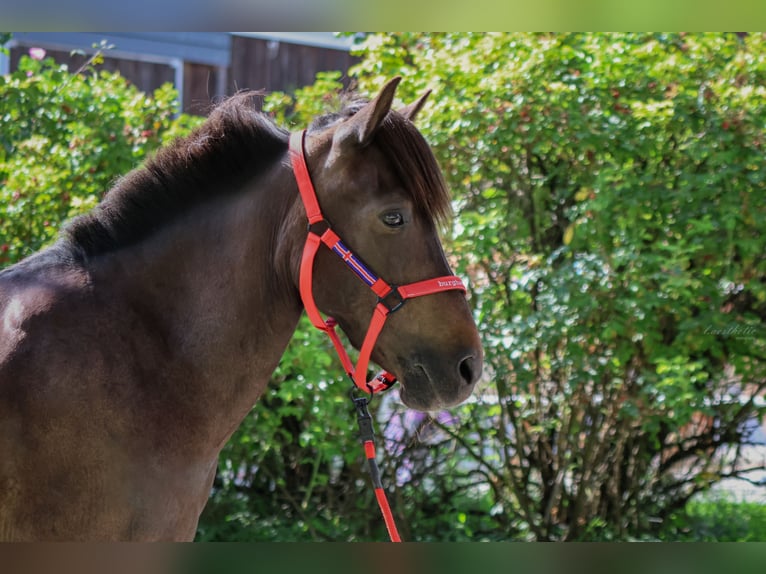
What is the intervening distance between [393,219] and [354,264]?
0.15 metres

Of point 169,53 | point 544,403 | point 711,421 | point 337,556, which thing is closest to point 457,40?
point 544,403

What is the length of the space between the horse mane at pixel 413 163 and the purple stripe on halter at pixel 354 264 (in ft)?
0.66

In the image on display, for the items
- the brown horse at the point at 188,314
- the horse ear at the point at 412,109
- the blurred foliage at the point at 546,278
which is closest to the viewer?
the brown horse at the point at 188,314

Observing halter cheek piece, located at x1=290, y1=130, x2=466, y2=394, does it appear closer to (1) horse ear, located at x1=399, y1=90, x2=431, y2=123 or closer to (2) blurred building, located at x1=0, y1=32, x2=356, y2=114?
(1) horse ear, located at x1=399, y1=90, x2=431, y2=123

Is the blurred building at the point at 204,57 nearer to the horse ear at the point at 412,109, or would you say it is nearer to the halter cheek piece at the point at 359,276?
the horse ear at the point at 412,109

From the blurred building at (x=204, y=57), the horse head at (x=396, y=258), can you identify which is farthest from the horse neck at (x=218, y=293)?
the blurred building at (x=204, y=57)

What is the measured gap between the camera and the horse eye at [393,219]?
2.05 meters

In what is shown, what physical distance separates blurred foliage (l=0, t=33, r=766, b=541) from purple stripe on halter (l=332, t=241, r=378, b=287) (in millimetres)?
2286

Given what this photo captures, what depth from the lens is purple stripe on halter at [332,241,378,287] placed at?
6.67ft

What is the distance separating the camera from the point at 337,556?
1.44m

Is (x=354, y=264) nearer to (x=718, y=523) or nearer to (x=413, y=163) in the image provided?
(x=413, y=163)

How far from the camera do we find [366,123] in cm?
203

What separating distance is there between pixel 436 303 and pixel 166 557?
883 millimetres
